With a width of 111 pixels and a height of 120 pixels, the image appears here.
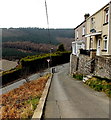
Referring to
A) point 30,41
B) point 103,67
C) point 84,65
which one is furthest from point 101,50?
point 30,41

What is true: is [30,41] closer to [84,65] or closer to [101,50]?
[84,65]

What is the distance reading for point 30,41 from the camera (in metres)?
79.6

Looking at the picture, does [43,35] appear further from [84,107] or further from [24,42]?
[84,107]

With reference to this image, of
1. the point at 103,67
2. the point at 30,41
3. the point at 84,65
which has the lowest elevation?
the point at 84,65

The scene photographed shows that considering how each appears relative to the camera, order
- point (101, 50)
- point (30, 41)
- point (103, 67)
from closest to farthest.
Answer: point (103, 67) < point (101, 50) < point (30, 41)

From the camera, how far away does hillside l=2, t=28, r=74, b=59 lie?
67.6 m

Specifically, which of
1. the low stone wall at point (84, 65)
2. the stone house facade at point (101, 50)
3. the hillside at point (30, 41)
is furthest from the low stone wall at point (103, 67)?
the hillside at point (30, 41)

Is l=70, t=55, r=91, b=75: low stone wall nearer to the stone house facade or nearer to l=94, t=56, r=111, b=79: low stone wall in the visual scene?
the stone house facade

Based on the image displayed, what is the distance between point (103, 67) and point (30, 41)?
7124 cm

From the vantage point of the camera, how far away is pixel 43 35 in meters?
84.4

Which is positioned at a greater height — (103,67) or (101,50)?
(101,50)

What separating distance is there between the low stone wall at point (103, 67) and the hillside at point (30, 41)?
49011mm

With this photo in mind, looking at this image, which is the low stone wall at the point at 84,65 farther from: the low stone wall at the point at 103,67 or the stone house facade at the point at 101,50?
the low stone wall at the point at 103,67

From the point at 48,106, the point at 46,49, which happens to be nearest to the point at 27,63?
the point at 48,106
